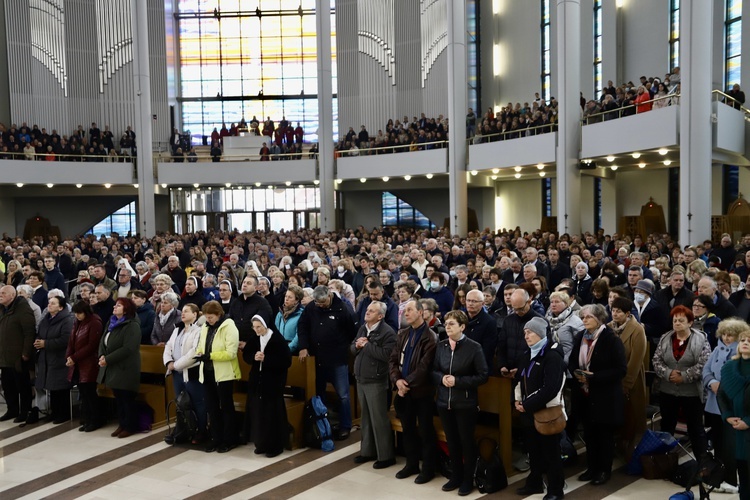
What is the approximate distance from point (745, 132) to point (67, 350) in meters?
16.0

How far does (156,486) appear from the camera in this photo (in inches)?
257

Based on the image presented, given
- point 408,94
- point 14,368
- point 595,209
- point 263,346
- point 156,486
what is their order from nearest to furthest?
point 156,486
point 263,346
point 14,368
point 595,209
point 408,94

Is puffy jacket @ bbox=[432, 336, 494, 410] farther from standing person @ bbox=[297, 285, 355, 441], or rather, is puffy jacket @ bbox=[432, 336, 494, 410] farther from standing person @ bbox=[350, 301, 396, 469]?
standing person @ bbox=[297, 285, 355, 441]

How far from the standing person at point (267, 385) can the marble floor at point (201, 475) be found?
0.17m

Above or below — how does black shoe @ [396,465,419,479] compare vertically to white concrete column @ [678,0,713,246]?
below

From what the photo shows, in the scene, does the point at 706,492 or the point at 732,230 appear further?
the point at 732,230

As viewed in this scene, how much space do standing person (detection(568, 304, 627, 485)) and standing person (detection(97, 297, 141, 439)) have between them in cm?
443

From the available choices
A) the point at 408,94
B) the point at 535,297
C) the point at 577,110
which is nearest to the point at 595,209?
the point at 577,110

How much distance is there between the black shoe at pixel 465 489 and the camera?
604cm

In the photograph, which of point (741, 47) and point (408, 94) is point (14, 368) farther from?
point (408, 94)

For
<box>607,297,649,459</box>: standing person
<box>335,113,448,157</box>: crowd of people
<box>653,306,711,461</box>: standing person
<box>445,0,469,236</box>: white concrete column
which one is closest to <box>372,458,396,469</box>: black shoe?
<box>607,297,649,459</box>: standing person

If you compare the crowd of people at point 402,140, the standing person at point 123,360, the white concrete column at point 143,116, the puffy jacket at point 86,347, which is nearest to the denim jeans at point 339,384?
the standing person at point 123,360

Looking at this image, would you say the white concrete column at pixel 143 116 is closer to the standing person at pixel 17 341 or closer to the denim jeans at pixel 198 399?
the standing person at pixel 17 341

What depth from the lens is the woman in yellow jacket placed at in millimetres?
7207
